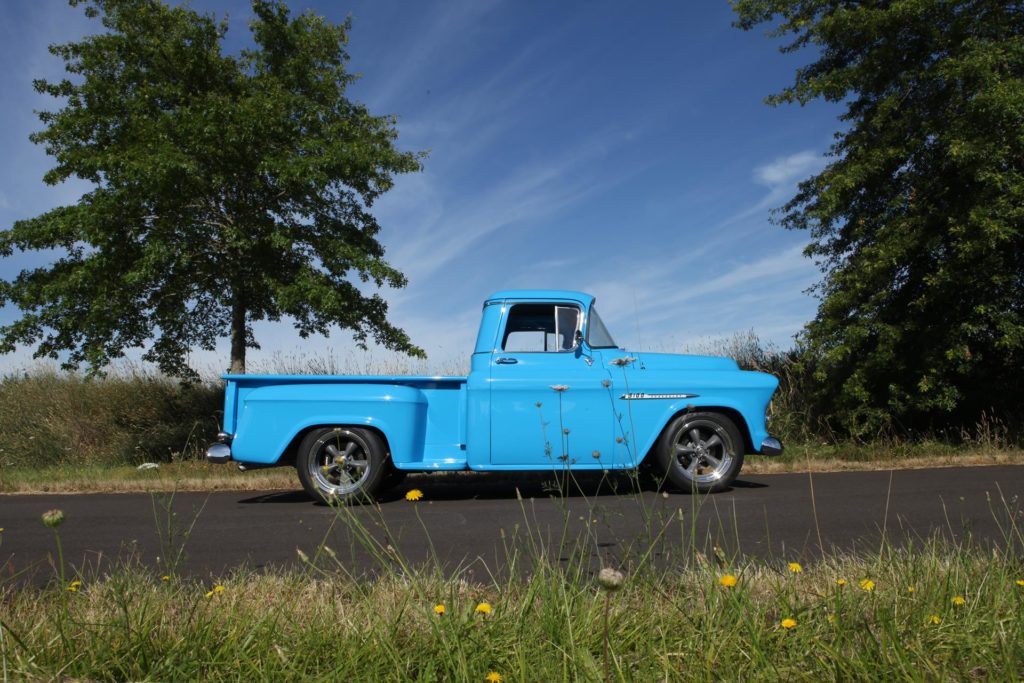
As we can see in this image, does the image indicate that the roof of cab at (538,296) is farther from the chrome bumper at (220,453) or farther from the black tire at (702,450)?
the chrome bumper at (220,453)

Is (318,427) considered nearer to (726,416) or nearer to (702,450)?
(702,450)

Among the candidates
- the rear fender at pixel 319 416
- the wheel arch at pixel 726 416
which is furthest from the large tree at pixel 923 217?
the rear fender at pixel 319 416

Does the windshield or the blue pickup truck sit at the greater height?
the windshield

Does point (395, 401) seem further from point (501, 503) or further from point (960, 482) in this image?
point (960, 482)

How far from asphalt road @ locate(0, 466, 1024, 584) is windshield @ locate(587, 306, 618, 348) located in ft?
5.09

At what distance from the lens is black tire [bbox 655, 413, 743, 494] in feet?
22.5

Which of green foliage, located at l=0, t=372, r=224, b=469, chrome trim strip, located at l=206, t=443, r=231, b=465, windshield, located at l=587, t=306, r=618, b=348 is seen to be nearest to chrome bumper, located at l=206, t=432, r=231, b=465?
chrome trim strip, located at l=206, t=443, r=231, b=465

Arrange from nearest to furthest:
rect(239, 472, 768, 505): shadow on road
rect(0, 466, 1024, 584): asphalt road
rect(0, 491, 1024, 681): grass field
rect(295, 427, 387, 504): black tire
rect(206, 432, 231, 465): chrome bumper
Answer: rect(0, 491, 1024, 681): grass field, rect(0, 466, 1024, 584): asphalt road, rect(295, 427, 387, 504): black tire, rect(206, 432, 231, 465): chrome bumper, rect(239, 472, 768, 505): shadow on road

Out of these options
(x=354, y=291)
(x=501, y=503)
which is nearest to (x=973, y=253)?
(x=501, y=503)

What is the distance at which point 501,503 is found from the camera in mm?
6875

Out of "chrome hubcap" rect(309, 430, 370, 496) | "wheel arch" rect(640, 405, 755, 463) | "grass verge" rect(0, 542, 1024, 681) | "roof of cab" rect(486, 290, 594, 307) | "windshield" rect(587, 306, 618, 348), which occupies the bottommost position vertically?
"grass verge" rect(0, 542, 1024, 681)

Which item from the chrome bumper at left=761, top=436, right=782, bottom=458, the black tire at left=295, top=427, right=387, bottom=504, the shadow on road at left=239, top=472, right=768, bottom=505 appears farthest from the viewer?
the shadow on road at left=239, top=472, right=768, bottom=505

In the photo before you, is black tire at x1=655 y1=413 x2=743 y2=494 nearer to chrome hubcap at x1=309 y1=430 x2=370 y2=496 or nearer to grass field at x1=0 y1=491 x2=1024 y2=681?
chrome hubcap at x1=309 y1=430 x2=370 y2=496

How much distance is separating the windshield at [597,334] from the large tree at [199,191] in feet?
26.8
